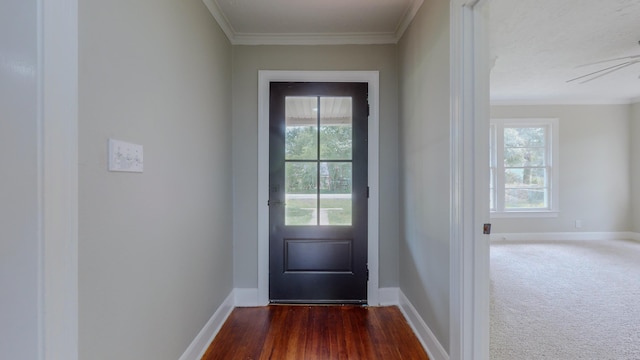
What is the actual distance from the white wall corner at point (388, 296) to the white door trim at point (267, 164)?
4cm

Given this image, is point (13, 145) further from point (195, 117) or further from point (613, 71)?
point (613, 71)

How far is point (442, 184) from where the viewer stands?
5.56ft

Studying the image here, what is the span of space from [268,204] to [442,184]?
1.51 m

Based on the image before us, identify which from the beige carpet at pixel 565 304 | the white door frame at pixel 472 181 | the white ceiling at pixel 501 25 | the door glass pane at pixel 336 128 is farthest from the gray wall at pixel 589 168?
the white door frame at pixel 472 181

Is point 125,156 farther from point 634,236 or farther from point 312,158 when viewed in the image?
point 634,236

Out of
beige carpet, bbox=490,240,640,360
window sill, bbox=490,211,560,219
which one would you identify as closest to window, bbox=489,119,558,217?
window sill, bbox=490,211,560,219

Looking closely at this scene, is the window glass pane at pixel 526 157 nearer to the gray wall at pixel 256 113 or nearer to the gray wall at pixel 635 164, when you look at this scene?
the gray wall at pixel 635 164

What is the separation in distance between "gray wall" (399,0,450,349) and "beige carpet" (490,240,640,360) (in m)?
0.61

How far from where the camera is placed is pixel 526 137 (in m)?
5.14

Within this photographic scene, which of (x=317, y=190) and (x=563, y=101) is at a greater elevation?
(x=563, y=101)

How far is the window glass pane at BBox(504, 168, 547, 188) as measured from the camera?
16.9 feet

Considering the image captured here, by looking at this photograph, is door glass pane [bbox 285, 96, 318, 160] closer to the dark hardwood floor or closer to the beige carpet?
the dark hardwood floor

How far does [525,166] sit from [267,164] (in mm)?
4951

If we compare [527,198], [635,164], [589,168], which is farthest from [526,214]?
[635,164]
